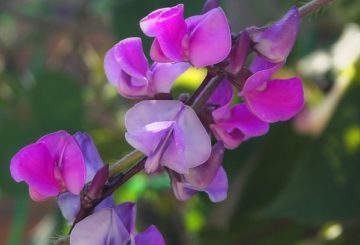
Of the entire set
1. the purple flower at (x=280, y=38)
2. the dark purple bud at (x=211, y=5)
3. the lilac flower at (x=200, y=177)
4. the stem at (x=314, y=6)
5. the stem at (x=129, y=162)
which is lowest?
the lilac flower at (x=200, y=177)

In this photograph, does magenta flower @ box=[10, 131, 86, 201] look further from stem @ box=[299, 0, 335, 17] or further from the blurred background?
the blurred background

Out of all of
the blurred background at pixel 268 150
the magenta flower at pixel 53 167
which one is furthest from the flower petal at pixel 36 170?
the blurred background at pixel 268 150

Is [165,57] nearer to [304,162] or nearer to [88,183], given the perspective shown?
[88,183]

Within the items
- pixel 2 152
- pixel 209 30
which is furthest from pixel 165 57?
pixel 2 152

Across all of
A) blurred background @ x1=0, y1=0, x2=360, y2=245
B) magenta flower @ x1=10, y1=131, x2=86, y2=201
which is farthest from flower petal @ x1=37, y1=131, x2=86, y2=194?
blurred background @ x1=0, y1=0, x2=360, y2=245

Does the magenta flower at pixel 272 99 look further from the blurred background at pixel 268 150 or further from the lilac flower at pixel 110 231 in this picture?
the blurred background at pixel 268 150

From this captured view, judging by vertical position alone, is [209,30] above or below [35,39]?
above

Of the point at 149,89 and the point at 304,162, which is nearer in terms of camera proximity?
the point at 149,89
